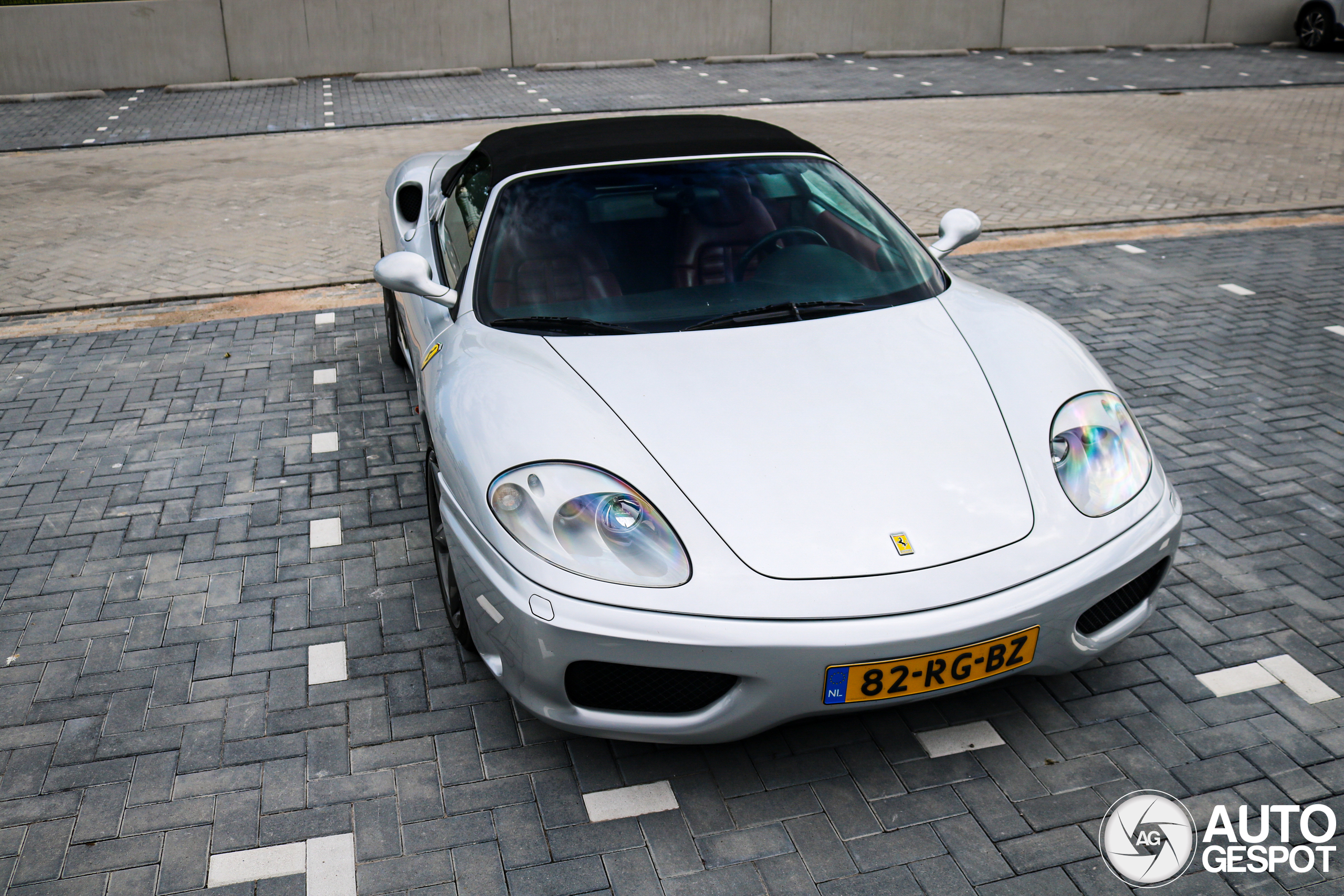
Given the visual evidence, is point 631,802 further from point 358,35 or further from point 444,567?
point 358,35

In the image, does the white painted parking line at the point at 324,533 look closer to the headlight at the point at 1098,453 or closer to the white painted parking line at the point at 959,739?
the white painted parking line at the point at 959,739

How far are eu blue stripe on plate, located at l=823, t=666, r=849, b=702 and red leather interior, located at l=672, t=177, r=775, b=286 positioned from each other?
152 cm

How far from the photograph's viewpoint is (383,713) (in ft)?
9.76

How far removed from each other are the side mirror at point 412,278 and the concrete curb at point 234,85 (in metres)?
13.7

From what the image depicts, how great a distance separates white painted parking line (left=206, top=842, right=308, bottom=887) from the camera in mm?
2436

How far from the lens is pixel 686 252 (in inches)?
136

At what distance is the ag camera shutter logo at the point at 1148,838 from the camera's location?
95.4 inches

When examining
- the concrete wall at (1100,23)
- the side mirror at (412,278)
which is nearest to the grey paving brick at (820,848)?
the side mirror at (412,278)

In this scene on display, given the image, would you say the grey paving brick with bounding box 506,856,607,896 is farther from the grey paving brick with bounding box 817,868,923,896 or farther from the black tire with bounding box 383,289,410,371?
the black tire with bounding box 383,289,410,371

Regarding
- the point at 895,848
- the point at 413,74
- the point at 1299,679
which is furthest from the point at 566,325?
the point at 413,74

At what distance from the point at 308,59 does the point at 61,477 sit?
1339cm

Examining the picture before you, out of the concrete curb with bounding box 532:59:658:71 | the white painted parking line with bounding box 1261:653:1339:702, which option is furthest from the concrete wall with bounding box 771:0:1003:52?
the white painted parking line with bounding box 1261:653:1339:702

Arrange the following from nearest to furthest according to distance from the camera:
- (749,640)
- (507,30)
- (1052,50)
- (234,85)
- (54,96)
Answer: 1. (749,640)
2. (54,96)
3. (234,85)
4. (507,30)
5. (1052,50)

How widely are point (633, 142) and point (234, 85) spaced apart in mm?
13889
